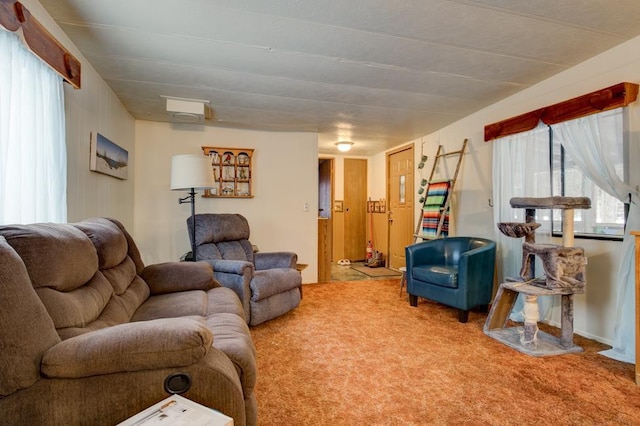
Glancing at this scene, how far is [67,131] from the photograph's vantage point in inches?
87.1

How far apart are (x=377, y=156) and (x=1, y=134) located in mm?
5535

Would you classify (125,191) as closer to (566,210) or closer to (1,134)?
(1,134)

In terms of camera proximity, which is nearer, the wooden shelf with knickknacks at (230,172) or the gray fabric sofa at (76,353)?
the gray fabric sofa at (76,353)

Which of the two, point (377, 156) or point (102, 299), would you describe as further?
point (377, 156)

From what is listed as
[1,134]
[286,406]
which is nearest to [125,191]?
[1,134]

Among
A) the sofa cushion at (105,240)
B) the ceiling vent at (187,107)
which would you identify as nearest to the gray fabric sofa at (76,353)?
the sofa cushion at (105,240)

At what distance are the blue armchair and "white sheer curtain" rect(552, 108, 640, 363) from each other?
94 centimetres

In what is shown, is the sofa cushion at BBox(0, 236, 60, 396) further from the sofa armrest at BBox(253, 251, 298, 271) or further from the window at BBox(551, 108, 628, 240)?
the window at BBox(551, 108, 628, 240)

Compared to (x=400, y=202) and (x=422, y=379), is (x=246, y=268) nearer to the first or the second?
(x=422, y=379)

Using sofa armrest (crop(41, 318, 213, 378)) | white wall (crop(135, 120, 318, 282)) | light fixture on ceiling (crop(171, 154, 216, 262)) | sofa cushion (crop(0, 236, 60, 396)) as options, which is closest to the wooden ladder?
white wall (crop(135, 120, 318, 282))

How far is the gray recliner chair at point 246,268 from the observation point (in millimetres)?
2799

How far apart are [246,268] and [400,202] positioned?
3.47 meters

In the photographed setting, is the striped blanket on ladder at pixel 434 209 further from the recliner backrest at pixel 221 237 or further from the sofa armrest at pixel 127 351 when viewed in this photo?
the sofa armrest at pixel 127 351

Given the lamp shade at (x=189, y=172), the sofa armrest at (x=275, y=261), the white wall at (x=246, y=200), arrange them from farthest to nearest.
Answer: the white wall at (x=246, y=200)
the sofa armrest at (x=275, y=261)
the lamp shade at (x=189, y=172)
